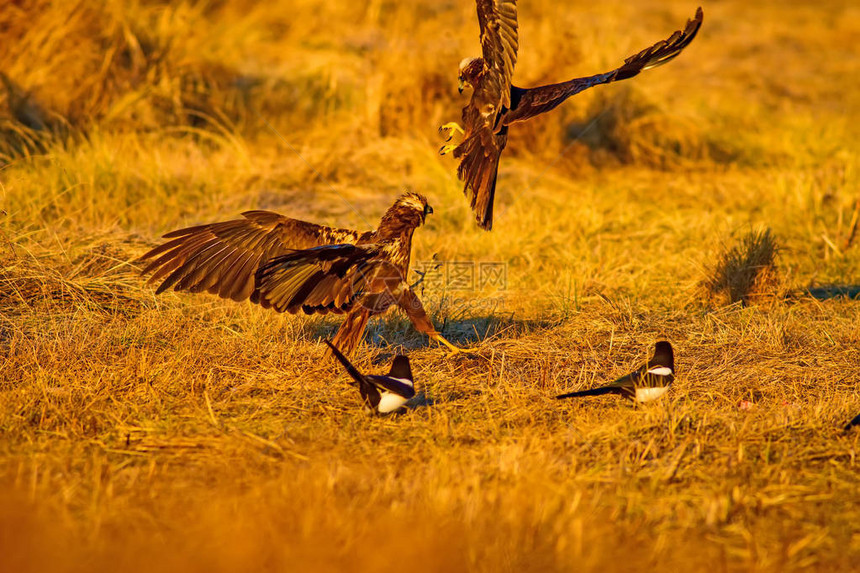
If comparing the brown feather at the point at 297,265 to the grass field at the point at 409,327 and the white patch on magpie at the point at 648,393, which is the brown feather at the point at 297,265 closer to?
the grass field at the point at 409,327

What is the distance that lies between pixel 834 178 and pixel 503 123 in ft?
15.3

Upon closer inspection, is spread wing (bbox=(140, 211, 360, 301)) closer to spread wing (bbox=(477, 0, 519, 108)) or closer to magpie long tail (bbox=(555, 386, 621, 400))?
spread wing (bbox=(477, 0, 519, 108))

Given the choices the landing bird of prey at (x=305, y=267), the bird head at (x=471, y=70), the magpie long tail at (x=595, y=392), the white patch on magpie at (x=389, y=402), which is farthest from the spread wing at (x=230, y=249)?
the magpie long tail at (x=595, y=392)

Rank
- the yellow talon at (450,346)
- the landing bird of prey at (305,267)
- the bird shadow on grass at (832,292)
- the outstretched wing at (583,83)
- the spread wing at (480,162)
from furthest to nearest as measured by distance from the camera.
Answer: the bird shadow on grass at (832,292) < the spread wing at (480,162) < the yellow talon at (450,346) < the outstretched wing at (583,83) < the landing bird of prey at (305,267)

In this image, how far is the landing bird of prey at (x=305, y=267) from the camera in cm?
396

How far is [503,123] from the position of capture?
15.0 feet

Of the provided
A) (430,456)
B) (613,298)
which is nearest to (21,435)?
(430,456)

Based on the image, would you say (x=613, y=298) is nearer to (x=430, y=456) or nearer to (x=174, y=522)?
(x=430, y=456)

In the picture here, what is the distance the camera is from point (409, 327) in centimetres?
508

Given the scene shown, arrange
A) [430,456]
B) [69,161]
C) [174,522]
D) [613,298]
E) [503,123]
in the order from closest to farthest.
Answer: [174,522]
[430,456]
[503,123]
[613,298]
[69,161]

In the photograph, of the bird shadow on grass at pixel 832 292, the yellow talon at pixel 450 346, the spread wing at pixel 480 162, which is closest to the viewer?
the yellow talon at pixel 450 346

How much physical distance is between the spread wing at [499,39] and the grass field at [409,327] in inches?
51.9

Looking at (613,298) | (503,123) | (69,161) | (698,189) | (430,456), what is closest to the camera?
(430,456)

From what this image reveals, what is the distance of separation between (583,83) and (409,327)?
1.59m
